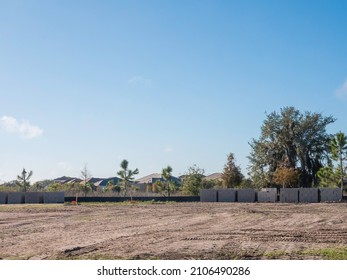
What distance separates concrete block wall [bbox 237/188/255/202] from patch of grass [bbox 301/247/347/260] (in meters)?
43.1

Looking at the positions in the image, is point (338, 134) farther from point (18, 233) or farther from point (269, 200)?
point (18, 233)

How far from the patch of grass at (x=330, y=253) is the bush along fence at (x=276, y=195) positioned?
42.8 meters

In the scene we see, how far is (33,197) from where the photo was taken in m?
56.5

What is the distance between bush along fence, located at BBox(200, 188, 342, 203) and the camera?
53000 millimetres

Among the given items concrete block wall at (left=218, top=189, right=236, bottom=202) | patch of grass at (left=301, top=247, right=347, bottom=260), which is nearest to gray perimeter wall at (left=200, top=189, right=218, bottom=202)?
concrete block wall at (left=218, top=189, right=236, bottom=202)

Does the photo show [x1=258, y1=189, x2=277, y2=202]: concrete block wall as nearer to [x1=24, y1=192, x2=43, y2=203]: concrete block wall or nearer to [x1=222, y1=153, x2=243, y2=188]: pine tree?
[x1=222, y1=153, x2=243, y2=188]: pine tree

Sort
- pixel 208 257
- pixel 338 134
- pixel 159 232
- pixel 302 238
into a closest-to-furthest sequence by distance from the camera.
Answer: pixel 208 257 < pixel 302 238 < pixel 159 232 < pixel 338 134

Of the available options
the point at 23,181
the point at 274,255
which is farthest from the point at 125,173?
the point at 274,255

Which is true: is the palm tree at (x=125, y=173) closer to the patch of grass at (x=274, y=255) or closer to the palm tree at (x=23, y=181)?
the palm tree at (x=23, y=181)

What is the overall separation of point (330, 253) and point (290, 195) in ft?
147

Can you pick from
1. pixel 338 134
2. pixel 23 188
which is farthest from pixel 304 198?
pixel 23 188

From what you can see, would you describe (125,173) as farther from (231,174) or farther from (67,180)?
(67,180)

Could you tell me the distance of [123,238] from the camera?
15711 mm
